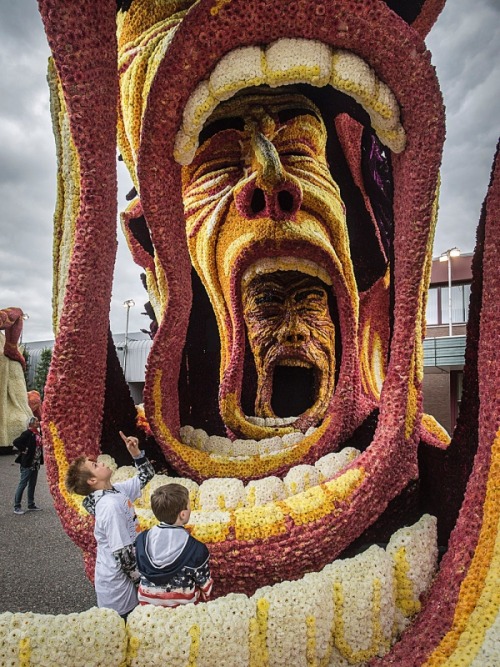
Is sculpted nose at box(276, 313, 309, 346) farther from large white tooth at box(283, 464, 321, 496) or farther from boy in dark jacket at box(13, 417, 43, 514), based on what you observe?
boy in dark jacket at box(13, 417, 43, 514)

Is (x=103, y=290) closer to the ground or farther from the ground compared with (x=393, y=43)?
closer to the ground

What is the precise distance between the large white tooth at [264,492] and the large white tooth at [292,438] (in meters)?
0.49

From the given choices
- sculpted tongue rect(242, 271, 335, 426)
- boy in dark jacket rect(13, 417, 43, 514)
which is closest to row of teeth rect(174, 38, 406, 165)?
sculpted tongue rect(242, 271, 335, 426)

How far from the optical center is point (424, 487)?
82.6 inches

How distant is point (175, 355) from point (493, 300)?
142cm

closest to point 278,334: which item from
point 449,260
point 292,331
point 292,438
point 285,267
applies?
point 292,331

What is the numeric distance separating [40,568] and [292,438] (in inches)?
88.7

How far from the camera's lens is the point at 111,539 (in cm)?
164

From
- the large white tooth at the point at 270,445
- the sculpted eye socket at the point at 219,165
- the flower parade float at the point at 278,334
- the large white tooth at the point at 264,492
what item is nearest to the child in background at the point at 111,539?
the flower parade float at the point at 278,334

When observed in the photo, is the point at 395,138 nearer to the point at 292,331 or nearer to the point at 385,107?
the point at 385,107

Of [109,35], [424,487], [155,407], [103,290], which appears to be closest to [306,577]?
[424,487]

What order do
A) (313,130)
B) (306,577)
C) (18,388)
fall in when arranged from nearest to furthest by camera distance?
(306,577), (313,130), (18,388)

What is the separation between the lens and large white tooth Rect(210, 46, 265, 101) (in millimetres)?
1872

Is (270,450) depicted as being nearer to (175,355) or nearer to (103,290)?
(175,355)
